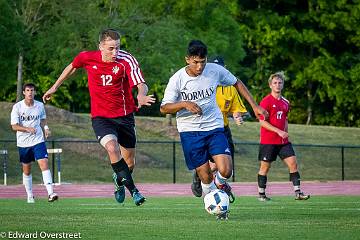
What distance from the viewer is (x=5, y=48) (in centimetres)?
3866

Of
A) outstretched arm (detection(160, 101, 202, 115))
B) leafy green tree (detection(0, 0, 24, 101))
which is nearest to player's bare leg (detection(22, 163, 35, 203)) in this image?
outstretched arm (detection(160, 101, 202, 115))

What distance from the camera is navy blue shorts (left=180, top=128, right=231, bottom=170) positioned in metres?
14.6

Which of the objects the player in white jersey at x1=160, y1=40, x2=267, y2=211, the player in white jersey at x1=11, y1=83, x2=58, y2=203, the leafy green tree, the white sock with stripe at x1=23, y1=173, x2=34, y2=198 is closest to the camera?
the player in white jersey at x1=160, y1=40, x2=267, y2=211

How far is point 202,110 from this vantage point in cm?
1455

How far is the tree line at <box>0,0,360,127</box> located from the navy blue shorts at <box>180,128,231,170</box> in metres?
24.7

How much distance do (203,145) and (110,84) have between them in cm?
170

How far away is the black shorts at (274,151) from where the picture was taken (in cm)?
2084

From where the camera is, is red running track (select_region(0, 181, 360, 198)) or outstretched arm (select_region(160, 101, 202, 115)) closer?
outstretched arm (select_region(160, 101, 202, 115))

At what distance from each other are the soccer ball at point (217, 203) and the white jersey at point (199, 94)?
1.16 m

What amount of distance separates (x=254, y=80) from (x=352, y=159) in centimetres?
2639

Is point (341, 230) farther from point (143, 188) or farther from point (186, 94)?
point (143, 188)

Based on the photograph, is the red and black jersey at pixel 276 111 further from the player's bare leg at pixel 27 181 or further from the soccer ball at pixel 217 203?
the soccer ball at pixel 217 203

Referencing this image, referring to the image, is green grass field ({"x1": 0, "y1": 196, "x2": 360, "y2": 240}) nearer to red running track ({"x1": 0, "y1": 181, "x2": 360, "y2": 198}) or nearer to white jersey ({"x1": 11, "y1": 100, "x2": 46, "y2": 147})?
white jersey ({"x1": 11, "y1": 100, "x2": 46, "y2": 147})

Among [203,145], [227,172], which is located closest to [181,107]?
[203,145]
